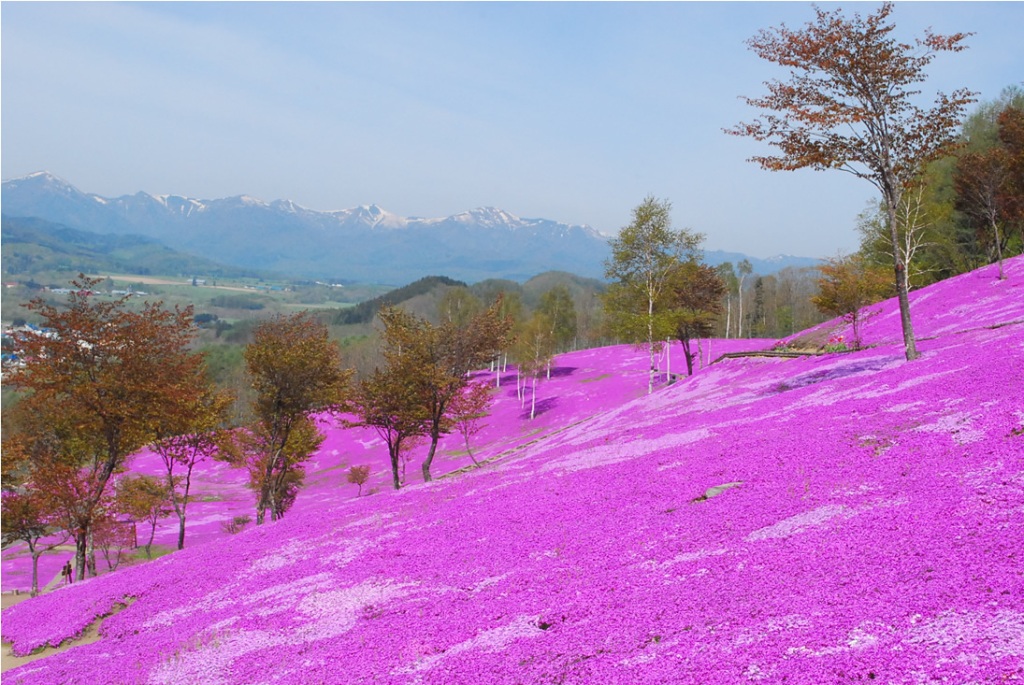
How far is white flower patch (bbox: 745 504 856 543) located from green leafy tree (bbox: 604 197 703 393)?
46.7 meters

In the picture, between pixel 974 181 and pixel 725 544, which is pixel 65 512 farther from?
pixel 974 181

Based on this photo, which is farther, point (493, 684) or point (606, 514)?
point (606, 514)

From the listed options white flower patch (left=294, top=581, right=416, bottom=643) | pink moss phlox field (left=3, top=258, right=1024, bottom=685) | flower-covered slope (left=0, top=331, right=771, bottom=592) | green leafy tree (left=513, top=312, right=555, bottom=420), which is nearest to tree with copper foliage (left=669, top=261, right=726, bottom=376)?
flower-covered slope (left=0, top=331, right=771, bottom=592)

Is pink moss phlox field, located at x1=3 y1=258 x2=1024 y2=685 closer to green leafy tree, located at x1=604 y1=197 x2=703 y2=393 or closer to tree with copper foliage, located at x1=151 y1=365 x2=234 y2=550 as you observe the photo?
tree with copper foliage, located at x1=151 y1=365 x2=234 y2=550

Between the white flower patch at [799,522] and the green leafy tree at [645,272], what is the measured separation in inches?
1838

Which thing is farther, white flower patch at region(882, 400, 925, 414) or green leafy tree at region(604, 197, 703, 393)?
green leafy tree at region(604, 197, 703, 393)

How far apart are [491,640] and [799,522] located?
6783mm

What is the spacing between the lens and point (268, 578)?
1866 cm

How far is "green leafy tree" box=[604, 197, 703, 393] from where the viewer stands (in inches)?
2340

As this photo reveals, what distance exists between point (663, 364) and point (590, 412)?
90.1 feet

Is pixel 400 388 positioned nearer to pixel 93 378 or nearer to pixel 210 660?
pixel 93 378

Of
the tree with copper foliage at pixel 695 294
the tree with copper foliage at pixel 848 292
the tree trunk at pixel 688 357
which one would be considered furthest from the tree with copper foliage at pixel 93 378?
the tree trunk at pixel 688 357

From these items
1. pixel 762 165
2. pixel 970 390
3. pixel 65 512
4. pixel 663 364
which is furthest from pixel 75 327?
pixel 663 364

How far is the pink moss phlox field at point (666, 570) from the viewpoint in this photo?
25.7 feet
